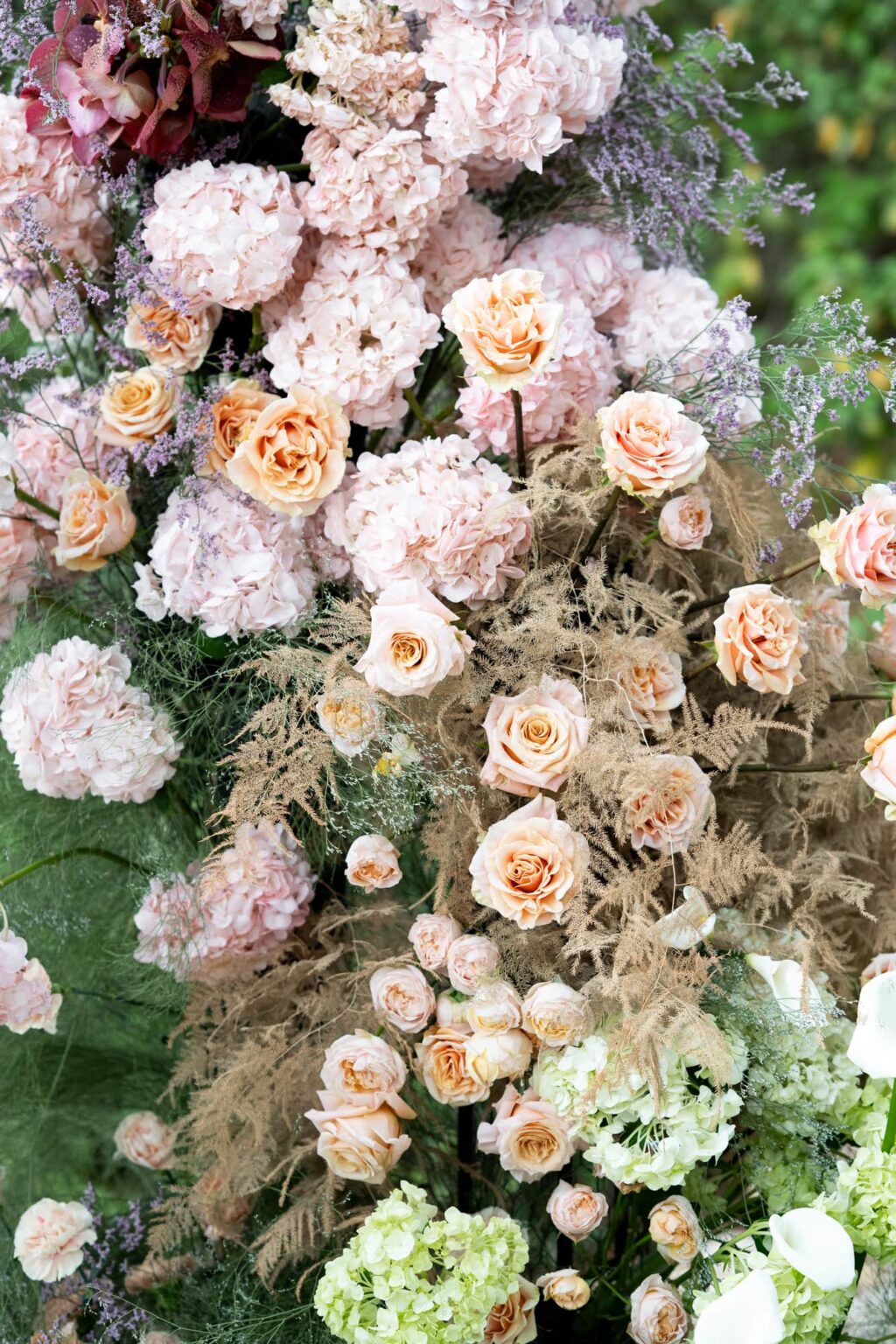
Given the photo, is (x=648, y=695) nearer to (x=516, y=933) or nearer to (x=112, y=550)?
(x=516, y=933)

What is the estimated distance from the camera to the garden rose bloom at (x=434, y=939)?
0.79 m

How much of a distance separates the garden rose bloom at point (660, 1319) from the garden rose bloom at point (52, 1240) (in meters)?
0.40

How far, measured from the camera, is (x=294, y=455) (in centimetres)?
83

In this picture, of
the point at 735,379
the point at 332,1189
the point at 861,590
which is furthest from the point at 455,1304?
the point at 735,379

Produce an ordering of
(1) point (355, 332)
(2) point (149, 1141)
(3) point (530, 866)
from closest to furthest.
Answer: (3) point (530, 866), (1) point (355, 332), (2) point (149, 1141)

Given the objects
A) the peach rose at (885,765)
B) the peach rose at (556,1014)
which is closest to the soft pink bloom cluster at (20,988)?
the peach rose at (556,1014)

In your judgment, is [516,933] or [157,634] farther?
[157,634]

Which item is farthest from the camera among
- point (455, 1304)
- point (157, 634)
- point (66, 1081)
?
point (66, 1081)

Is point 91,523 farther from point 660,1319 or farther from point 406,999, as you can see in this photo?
point 660,1319

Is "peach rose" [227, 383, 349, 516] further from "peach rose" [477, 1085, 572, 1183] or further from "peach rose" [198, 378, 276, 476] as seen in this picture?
"peach rose" [477, 1085, 572, 1183]

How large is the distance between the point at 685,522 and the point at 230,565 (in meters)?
0.29

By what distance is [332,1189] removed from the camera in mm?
838

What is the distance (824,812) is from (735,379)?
0.29 m

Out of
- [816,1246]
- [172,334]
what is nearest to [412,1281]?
[816,1246]
